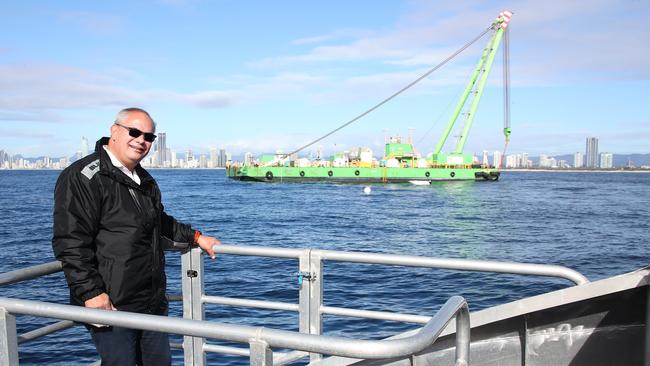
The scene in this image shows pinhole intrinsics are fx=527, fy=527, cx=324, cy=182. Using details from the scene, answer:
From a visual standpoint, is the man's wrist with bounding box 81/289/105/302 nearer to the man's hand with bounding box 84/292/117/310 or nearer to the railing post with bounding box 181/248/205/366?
the man's hand with bounding box 84/292/117/310

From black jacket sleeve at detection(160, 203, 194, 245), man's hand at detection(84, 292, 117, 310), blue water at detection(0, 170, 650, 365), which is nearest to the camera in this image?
man's hand at detection(84, 292, 117, 310)

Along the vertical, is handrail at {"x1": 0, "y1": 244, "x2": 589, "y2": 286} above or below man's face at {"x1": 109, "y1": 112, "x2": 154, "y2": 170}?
below

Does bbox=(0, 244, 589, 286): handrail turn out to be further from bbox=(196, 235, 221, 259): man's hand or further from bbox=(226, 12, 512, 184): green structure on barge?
bbox=(226, 12, 512, 184): green structure on barge

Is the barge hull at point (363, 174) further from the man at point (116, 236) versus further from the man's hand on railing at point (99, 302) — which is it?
the man's hand on railing at point (99, 302)

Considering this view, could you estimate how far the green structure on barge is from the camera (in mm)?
72688

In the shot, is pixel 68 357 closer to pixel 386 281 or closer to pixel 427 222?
pixel 386 281

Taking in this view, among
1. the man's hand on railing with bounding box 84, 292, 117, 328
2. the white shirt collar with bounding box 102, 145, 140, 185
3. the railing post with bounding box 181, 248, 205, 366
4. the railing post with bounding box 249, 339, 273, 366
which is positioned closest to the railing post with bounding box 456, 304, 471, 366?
the railing post with bounding box 249, 339, 273, 366

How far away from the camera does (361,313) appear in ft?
10.1

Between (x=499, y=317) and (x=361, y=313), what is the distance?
769mm

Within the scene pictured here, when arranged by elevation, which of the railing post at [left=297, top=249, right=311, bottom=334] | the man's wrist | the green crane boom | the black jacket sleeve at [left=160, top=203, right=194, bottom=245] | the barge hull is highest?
the green crane boom

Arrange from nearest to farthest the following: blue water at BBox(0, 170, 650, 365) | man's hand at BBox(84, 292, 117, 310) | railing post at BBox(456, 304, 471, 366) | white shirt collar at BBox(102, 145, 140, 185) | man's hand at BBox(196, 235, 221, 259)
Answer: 1. railing post at BBox(456, 304, 471, 366)
2. man's hand at BBox(84, 292, 117, 310)
3. white shirt collar at BBox(102, 145, 140, 185)
4. man's hand at BBox(196, 235, 221, 259)
5. blue water at BBox(0, 170, 650, 365)

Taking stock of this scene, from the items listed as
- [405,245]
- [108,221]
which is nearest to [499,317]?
[108,221]

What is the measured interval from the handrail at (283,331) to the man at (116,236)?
558 mm

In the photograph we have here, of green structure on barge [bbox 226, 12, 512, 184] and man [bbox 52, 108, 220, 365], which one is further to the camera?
green structure on barge [bbox 226, 12, 512, 184]
